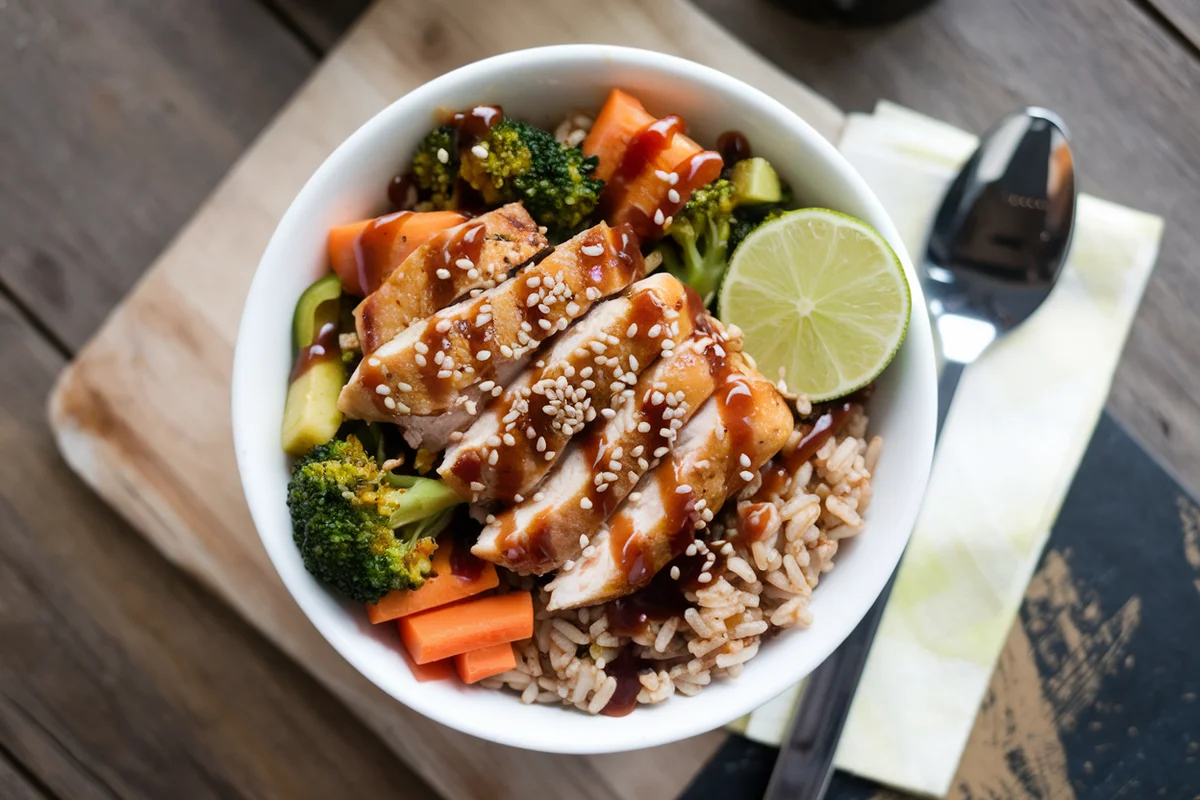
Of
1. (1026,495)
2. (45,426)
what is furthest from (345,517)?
(1026,495)

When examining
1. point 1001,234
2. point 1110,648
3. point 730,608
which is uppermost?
point 1001,234

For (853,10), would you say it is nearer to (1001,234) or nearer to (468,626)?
(1001,234)

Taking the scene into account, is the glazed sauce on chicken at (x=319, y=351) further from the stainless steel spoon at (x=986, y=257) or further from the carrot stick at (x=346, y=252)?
the stainless steel spoon at (x=986, y=257)

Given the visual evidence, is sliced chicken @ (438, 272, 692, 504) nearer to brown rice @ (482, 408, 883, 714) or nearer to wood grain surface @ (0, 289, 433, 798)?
brown rice @ (482, 408, 883, 714)

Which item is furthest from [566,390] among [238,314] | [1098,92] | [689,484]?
[1098,92]

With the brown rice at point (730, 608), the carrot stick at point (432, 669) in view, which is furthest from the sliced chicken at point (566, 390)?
the carrot stick at point (432, 669)

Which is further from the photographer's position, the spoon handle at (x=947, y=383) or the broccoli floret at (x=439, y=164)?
the spoon handle at (x=947, y=383)

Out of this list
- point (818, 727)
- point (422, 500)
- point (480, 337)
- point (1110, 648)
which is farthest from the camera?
point (1110, 648)
